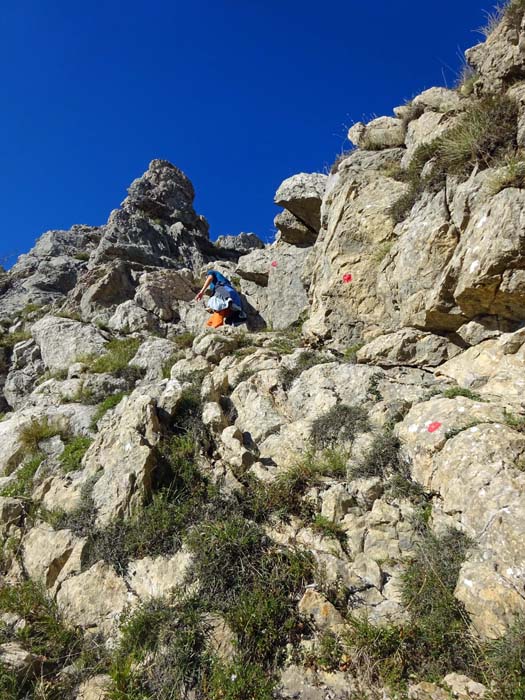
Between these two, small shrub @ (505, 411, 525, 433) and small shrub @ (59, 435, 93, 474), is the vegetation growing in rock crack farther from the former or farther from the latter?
small shrub @ (505, 411, 525, 433)

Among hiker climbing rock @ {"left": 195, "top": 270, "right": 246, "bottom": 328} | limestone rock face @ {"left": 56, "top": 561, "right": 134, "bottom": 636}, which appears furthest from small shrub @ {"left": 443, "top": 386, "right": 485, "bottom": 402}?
hiker climbing rock @ {"left": 195, "top": 270, "right": 246, "bottom": 328}

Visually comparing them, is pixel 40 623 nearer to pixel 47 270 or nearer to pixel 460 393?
pixel 460 393

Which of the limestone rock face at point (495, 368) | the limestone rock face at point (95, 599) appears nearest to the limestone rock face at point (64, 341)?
the limestone rock face at point (95, 599)

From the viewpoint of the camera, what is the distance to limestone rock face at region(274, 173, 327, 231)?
13.9 m

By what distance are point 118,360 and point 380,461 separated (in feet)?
28.0

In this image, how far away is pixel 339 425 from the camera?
22.0 ft

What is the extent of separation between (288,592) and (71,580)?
2.88 m

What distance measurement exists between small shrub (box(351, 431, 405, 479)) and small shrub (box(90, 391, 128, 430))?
20.0ft

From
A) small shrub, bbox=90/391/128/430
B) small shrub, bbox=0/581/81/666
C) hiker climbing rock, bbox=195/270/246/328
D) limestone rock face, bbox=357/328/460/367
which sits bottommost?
small shrub, bbox=0/581/81/666

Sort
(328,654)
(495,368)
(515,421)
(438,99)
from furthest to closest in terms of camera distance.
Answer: (438,99) < (495,368) < (515,421) < (328,654)

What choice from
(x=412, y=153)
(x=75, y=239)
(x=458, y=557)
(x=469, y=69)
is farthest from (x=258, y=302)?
(x=75, y=239)

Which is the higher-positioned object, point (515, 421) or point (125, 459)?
point (125, 459)

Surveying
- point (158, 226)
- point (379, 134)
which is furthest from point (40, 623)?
point (158, 226)

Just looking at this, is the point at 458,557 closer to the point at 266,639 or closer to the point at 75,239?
the point at 266,639
